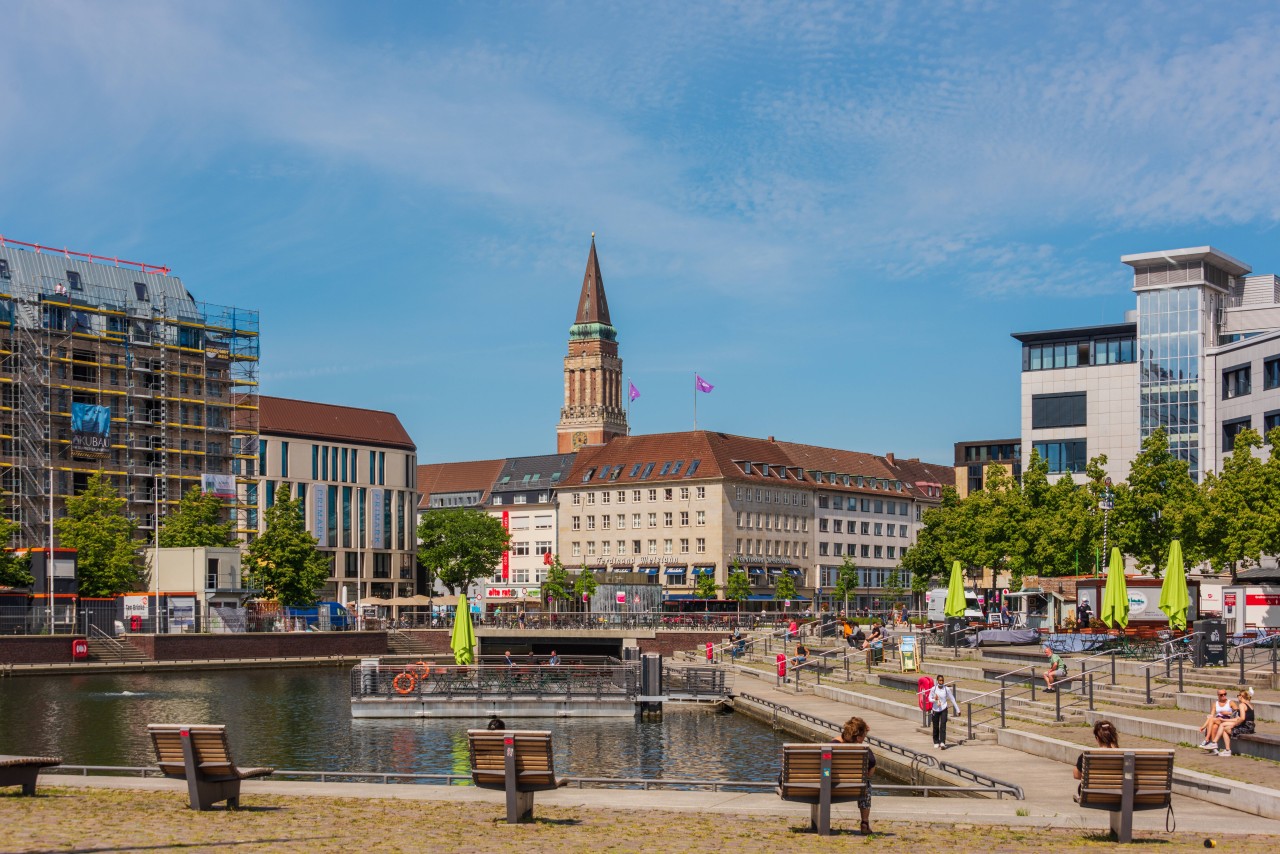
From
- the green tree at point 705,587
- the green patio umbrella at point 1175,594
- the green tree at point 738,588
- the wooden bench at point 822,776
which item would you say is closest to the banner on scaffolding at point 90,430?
the green tree at point 705,587

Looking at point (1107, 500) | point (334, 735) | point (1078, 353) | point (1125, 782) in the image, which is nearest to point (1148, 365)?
point (1078, 353)

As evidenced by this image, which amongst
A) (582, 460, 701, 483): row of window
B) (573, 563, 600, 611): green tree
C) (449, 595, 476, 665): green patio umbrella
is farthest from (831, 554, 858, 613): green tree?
(449, 595, 476, 665): green patio umbrella

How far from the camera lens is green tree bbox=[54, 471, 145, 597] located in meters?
91.1

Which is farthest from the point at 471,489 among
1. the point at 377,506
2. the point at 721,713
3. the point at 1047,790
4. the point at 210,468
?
the point at 1047,790

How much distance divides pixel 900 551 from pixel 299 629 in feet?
284

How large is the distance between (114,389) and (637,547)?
54.8 m

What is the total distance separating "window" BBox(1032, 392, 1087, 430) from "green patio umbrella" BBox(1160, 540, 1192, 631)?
7024 centimetres

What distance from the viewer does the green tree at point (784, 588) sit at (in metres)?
138

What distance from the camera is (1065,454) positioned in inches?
4557

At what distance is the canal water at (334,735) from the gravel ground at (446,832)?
14.4 metres

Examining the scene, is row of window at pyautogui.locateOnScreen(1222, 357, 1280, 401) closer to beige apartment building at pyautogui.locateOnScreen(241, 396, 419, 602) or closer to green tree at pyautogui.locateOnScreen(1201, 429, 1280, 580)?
green tree at pyautogui.locateOnScreen(1201, 429, 1280, 580)

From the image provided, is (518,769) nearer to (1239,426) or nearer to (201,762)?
(201,762)

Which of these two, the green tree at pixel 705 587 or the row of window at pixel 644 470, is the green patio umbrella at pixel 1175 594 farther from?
the row of window at pixel 644 470

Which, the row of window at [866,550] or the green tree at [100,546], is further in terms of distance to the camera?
the row of window at [866,550]
